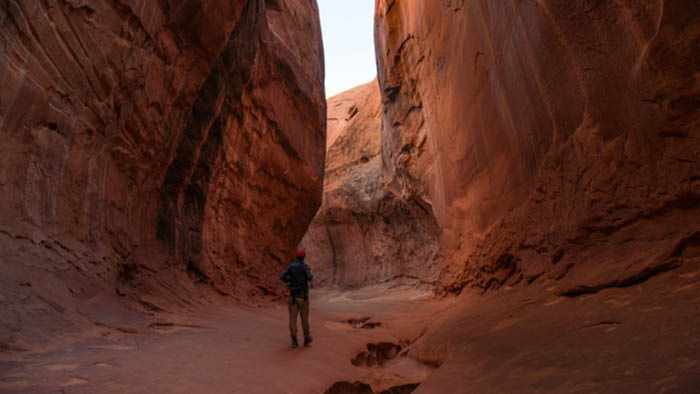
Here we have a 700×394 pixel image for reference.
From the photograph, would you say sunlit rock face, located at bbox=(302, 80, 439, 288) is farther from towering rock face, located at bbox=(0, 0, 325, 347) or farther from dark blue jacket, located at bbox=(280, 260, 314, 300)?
dark blue jacket, located at bbox=(280, 260, 314, 300)

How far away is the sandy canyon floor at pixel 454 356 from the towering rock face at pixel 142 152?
0.81 meters

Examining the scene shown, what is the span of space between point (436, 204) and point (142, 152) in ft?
24.4

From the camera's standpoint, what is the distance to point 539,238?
5629mm

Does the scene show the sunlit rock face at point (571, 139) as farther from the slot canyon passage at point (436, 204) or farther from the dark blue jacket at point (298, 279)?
the dark blue jacket at point (298, 279)

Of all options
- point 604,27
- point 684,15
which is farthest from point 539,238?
point 684,15

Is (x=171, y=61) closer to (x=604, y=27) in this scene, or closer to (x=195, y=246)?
(x=195, y=246)

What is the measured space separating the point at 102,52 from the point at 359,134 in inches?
806

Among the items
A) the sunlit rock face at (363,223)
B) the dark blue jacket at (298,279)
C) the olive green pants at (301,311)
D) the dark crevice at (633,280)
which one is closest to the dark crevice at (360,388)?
the olive green pants at (301,311)

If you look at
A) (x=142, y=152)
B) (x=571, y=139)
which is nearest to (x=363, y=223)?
(x=142, y=152)

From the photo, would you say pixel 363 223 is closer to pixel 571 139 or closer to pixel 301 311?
pixel 301 311

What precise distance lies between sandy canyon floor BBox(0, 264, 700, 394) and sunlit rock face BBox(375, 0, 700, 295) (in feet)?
1.89

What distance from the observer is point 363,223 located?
77.0 feet

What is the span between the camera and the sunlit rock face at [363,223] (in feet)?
66.4

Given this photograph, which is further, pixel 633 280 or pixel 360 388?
pixel 360 388
